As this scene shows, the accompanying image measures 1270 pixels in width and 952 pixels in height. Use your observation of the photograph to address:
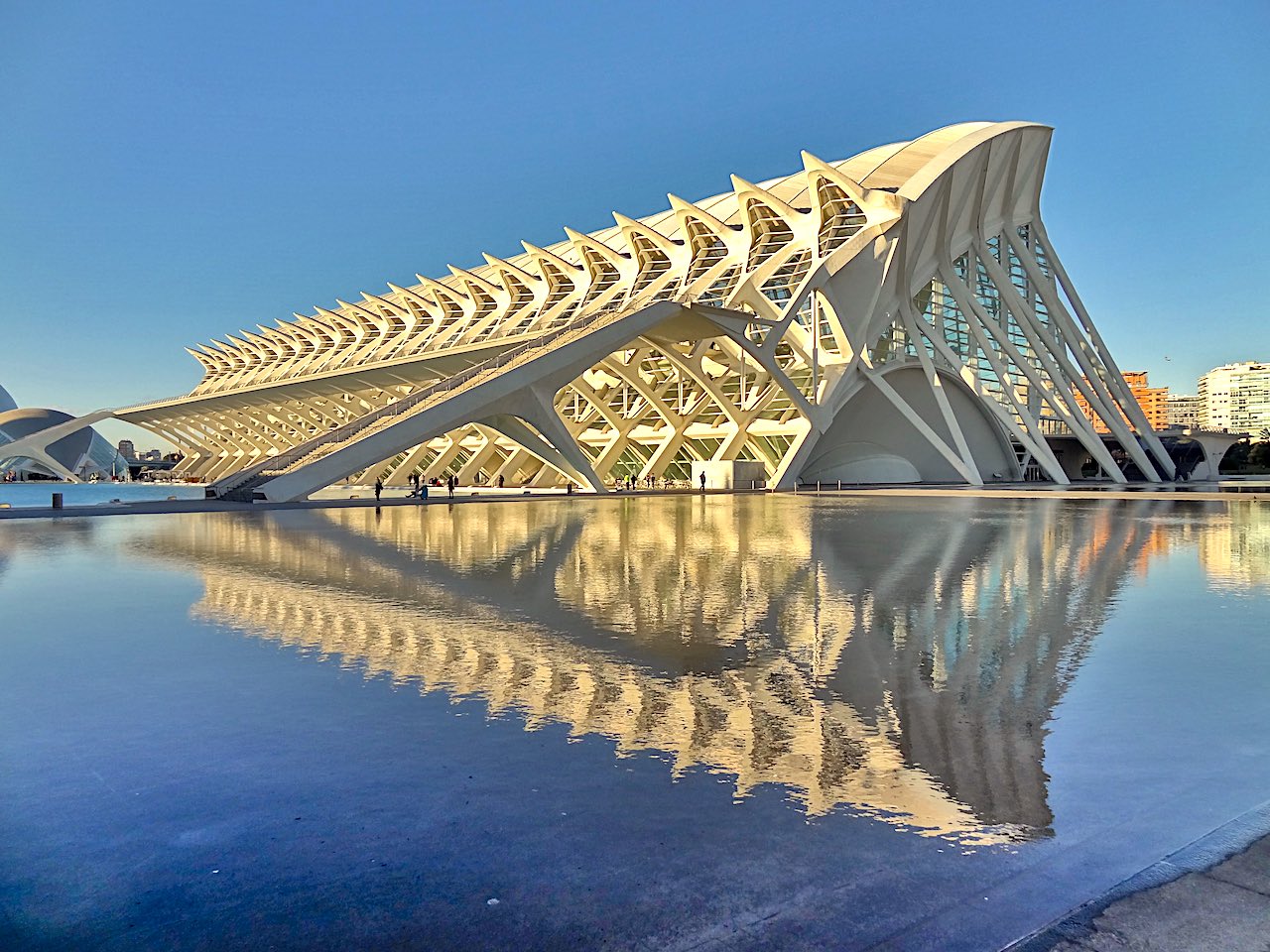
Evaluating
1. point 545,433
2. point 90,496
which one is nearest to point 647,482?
point 545,433

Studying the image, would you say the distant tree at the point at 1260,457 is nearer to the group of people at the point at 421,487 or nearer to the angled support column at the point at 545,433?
the group of people at the point at 421,487

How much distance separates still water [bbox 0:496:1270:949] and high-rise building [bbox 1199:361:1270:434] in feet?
622

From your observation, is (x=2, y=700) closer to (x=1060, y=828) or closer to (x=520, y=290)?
(x=1060, y=828)

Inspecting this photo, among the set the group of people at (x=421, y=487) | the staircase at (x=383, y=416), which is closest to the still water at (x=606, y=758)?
the staircase at (x=383, y=416)

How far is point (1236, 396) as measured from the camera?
181250 mm

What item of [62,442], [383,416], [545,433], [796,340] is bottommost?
[545,433]

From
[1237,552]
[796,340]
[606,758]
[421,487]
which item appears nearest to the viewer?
[606,758]

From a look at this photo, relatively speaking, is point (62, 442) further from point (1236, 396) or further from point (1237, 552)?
point (1236, 396)

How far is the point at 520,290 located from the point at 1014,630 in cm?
4882

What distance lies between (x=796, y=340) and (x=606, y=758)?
124ft

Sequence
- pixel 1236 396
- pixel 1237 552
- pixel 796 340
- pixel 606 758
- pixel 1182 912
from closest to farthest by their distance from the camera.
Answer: pixel 1182 912 < pixel 606 758 < pixel 1237 552 < pixel 796 340 < pixel 1236 396

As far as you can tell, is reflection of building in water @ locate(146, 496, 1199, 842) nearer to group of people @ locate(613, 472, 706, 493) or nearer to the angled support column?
the angled support column

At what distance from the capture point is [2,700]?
4.77 meters

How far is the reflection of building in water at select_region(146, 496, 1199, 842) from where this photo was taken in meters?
3.81
